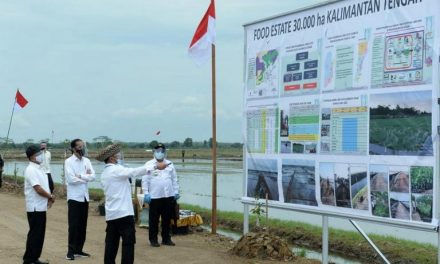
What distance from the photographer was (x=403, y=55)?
661cm

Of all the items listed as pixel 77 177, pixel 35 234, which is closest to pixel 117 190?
pixel 35 234

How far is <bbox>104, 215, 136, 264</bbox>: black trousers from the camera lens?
22.8 feet

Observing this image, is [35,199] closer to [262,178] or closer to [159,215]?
[159,215]

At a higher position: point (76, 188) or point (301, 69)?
point (301, 69)

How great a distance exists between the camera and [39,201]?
7.96 meters

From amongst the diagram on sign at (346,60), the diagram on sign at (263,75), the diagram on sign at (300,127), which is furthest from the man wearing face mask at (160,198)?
the diagram on sign at (346,60)

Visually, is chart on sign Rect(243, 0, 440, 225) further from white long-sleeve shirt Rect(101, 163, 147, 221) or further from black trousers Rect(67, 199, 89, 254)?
black trousers Rect(67, 199, 89, 254)

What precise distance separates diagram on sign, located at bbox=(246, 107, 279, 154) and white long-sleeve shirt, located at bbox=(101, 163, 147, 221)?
8.51 feet

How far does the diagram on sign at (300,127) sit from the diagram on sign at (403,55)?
1.18 metres

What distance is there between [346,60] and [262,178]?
2.58 metres

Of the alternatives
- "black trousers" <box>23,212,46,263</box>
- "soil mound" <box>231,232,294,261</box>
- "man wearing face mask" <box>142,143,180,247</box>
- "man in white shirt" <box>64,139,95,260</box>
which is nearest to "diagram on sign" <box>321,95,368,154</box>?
"soil mound" <box>231,232,294,261</box>

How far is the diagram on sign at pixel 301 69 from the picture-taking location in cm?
787

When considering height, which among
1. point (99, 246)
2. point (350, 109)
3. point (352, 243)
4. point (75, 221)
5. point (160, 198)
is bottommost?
point (352, 243)

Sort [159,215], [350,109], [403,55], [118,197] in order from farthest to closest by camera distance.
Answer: [159,215], [350,109], [118,197], [403,55]
